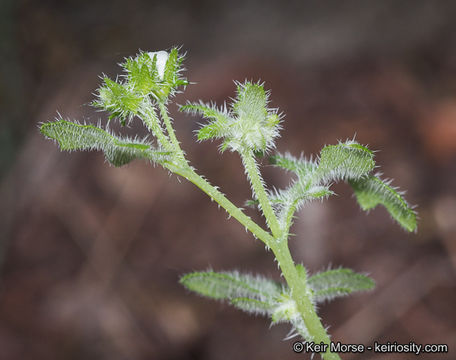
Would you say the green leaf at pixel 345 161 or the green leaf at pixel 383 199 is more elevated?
the green leaf at pixel 383 199

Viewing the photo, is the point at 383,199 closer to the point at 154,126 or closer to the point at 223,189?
the point at 154,126

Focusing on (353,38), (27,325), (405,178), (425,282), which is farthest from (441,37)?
(27,325)

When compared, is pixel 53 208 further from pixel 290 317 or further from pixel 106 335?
pixel 290 317

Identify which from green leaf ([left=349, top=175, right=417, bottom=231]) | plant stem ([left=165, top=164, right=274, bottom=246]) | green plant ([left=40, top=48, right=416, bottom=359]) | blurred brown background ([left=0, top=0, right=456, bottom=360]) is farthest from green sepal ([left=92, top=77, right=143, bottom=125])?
blurred brown background ([left=0, top=0, right=456, bottom=360])

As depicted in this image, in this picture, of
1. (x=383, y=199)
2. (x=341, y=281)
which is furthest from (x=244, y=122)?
(x=341, y=281)

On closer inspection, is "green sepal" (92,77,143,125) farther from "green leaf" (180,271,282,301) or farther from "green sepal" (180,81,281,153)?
"green leaf" (180,271,282,301)

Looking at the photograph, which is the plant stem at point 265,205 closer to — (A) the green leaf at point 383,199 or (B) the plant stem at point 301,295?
(B) the plant stem at point 301,295

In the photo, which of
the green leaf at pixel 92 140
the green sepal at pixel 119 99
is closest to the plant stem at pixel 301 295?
the green leaf at pixel 92 140
